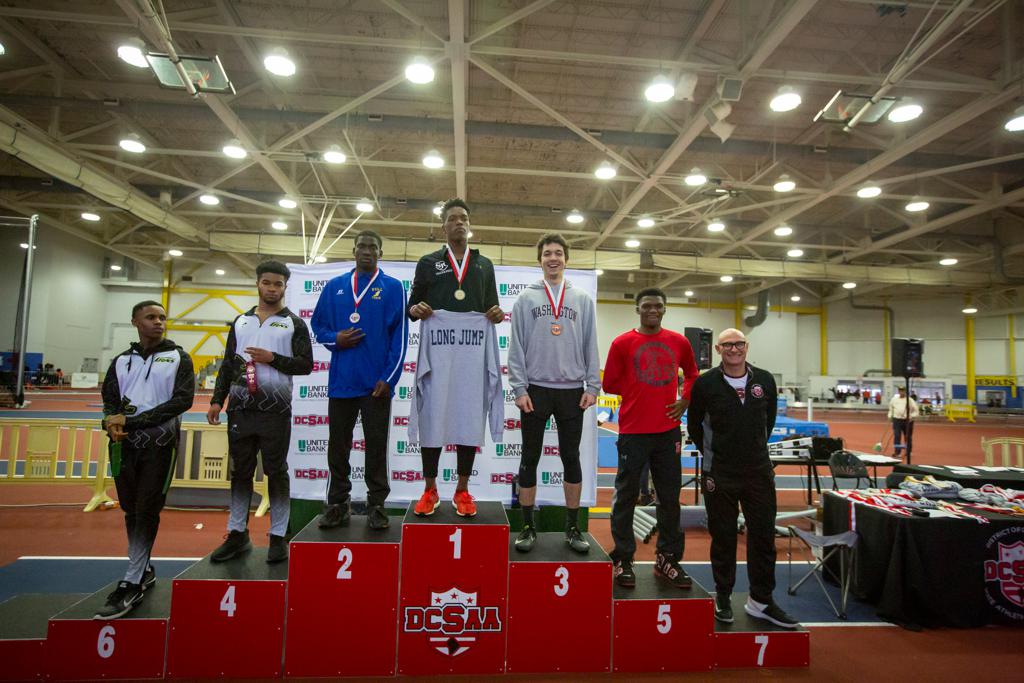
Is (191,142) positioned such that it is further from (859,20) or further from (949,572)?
(949,572)

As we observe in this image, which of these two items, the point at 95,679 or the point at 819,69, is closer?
the point at 95,679

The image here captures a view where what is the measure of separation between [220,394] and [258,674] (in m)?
1.68

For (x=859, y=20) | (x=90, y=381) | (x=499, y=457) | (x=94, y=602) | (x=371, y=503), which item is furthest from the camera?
(x=90, y=381)

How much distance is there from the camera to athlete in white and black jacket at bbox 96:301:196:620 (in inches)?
118

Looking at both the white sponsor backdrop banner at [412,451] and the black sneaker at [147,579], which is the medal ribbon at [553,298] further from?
the black sneaker at [147,579]

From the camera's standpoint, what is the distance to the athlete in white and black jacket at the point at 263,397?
310 cm

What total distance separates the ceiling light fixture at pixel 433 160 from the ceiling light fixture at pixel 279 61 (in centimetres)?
347

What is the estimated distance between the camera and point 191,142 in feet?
38.3

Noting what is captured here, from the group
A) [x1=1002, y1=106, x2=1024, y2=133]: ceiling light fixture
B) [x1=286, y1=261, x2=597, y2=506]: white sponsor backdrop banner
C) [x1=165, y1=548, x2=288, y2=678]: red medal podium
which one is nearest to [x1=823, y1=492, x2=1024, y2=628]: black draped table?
[x1=286, y1=261, x2=597, y2=506]: white sponsor backdrop banner

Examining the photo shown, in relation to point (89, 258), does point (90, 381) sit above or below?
below

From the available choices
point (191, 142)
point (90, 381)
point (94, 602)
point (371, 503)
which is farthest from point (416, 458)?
Result: point (90, 381)

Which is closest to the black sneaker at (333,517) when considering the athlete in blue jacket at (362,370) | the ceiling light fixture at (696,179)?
the athlete in blue jacket at (362,370)

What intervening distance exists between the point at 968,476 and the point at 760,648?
3.90 meters

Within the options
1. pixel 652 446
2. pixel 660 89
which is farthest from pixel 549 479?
pixel 660 89
